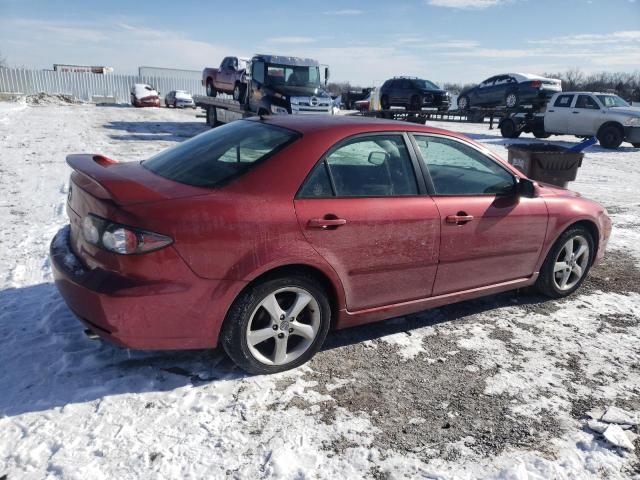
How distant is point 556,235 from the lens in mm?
4301

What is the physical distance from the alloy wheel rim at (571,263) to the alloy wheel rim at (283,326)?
8.25ft

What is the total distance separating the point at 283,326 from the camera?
309 centimetres

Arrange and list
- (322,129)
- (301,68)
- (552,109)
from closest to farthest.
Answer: (322,129) < (301,68) < (552,109)

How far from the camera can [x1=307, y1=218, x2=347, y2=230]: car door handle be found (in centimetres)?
299

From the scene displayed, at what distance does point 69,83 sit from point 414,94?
32690 millimetres

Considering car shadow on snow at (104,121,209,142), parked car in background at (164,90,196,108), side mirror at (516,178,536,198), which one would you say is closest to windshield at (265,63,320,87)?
car shadow on snow at (104,121,209,142)

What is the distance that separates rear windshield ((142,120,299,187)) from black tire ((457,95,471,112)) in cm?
2365

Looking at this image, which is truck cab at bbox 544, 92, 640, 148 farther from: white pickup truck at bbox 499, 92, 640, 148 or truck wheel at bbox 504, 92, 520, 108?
truck wheel at bbox 504, 92, 520, 108

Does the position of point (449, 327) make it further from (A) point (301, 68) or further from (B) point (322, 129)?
(A) point (301, 68)

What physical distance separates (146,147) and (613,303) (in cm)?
1143

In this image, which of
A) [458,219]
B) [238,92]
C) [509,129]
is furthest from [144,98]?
[458,219]

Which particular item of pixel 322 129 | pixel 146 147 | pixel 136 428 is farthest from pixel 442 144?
pixel 146 147

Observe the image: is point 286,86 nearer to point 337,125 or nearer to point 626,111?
point 626,111

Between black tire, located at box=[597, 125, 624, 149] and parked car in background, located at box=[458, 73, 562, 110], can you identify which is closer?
black tire, located at box=[597, 125, 624, 149]
